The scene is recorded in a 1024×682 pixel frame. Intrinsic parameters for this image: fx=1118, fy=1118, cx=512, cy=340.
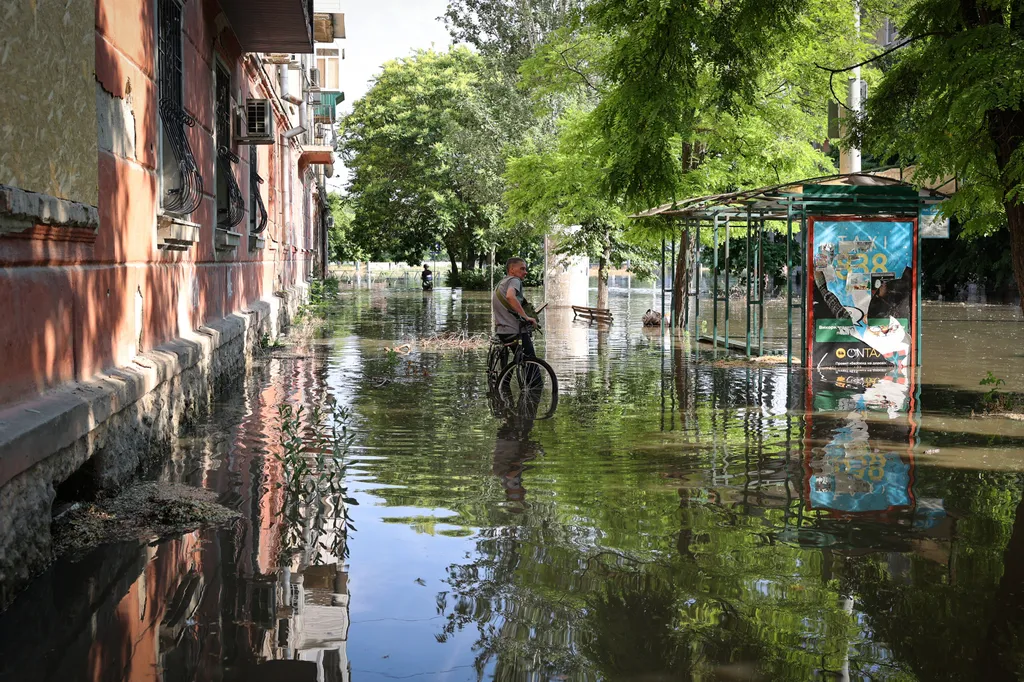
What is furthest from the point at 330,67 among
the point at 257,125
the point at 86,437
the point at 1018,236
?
the point at 86,437

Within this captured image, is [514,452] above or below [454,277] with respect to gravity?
below

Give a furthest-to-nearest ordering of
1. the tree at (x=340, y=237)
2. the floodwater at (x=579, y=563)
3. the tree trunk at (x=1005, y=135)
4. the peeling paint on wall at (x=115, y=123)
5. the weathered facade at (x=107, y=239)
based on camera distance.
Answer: the tree at (x=340, y=237) < the tree trunk at (x=1005, y=135) < the peeling paint on wall at (x=115, y=123) < the weathered facade at (x=107, y=239) < the floodwater at (x=579, y=563)

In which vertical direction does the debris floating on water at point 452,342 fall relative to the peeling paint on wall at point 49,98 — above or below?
below

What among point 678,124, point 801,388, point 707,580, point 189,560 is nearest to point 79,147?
point 189,560

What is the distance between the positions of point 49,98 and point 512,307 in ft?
23.5

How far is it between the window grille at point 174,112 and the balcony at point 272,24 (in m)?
3.23

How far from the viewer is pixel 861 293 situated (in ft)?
51.0

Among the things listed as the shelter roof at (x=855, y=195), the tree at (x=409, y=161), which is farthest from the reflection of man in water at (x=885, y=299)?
the tree at (x=409, y=161)

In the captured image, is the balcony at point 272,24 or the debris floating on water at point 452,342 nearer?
the balcony at point 272,24

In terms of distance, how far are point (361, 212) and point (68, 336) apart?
51.5 meters

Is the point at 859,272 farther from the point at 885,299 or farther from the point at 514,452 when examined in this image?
the point at 514,452

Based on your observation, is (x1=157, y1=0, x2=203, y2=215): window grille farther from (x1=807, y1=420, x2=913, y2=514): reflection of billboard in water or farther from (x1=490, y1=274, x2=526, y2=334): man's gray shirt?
(x1=807, y1=420, x2=913, y2=514): reflection of billboard in water

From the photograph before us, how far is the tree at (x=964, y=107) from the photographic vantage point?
352 inches

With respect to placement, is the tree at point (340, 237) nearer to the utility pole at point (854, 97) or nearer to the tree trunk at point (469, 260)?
the tree trunk at point (469, 260)
